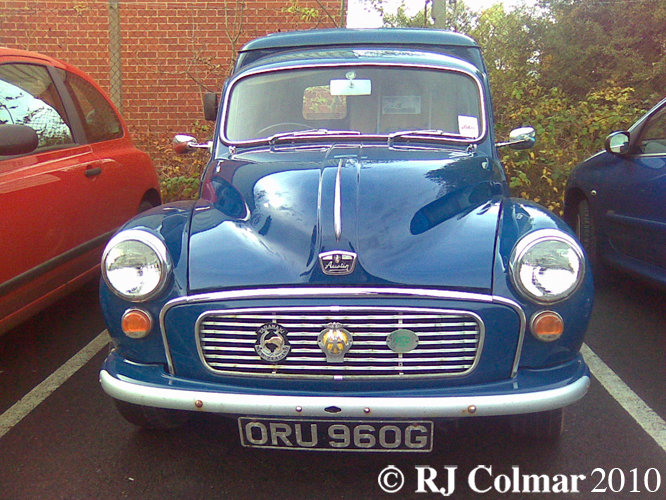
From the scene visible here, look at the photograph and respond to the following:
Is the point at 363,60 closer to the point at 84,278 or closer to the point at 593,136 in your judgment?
the point at 84,278

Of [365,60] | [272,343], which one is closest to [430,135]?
[365,60]

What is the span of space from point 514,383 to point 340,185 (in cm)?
105

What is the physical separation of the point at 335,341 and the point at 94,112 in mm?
3352

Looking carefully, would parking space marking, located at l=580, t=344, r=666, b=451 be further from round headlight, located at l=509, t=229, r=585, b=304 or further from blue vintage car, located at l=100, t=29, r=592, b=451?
round headlight, located at l=509, t=229, r=585, b=304

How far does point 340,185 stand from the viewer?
2.94 metres

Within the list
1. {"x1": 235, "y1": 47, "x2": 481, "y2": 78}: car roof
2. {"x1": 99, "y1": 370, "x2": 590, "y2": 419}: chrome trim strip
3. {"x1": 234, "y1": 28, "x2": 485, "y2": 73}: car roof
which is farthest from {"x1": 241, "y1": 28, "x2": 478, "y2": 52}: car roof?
{"x1": 99, "y1": 370, "x2": 590, "y2": 419}: chrome trim strip

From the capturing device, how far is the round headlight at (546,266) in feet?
8.45

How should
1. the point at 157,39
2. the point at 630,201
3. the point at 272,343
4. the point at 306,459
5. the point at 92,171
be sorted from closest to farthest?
1. the point at 272,343
2. the point at 306,459
3. the point at 92,171
4. the point at 630,201
5. the point at 157,39

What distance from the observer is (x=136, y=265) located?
8.88 ft

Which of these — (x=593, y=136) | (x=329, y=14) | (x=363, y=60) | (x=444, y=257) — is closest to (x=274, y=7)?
(x=329, y=14)

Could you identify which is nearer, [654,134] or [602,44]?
[654,134]

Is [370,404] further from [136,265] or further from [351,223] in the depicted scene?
[136,265]

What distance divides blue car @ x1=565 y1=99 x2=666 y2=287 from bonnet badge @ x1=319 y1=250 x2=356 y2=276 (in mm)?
2640

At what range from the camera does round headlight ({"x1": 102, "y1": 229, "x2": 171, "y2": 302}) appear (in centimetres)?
266
